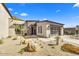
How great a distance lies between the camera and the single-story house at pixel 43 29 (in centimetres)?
360

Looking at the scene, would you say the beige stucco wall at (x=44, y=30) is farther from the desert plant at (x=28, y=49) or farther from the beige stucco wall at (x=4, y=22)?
the beige stucco wall at (x=4, y=22)

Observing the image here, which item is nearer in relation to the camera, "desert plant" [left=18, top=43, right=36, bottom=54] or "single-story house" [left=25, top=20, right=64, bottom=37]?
"desert plant" [left=18, top=43, right=36, bottom=54]

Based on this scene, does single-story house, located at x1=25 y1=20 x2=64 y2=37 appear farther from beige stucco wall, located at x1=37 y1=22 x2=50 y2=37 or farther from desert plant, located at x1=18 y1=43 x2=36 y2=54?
desert plant, located at x1=18 y1=43 x2=36 y2=54

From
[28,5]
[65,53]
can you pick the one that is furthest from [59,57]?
[28,5]

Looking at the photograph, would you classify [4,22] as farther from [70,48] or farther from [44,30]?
[70,48]

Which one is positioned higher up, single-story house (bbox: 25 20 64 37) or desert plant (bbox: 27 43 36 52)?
single-story house (bbox: 25 20 64 37)

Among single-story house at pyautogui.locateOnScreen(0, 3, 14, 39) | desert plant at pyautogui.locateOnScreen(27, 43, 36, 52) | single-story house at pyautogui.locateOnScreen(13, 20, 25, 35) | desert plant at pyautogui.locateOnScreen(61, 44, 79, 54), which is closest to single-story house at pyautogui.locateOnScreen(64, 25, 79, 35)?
desert plant at pyautogui.locateOnScreen(61, 44, 79, 54)

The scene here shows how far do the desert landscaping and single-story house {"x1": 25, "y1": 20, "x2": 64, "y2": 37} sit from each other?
0.08 meters

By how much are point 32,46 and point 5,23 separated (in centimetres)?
54

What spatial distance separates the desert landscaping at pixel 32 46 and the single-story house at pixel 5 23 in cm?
9

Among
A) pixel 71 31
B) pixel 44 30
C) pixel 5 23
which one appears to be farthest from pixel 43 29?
pixel 5 23

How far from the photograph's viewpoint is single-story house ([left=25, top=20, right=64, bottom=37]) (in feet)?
11.8

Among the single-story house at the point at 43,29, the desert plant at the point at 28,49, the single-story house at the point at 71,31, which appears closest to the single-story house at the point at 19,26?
the single-story house at the point at 43,29

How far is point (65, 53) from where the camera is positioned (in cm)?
348
